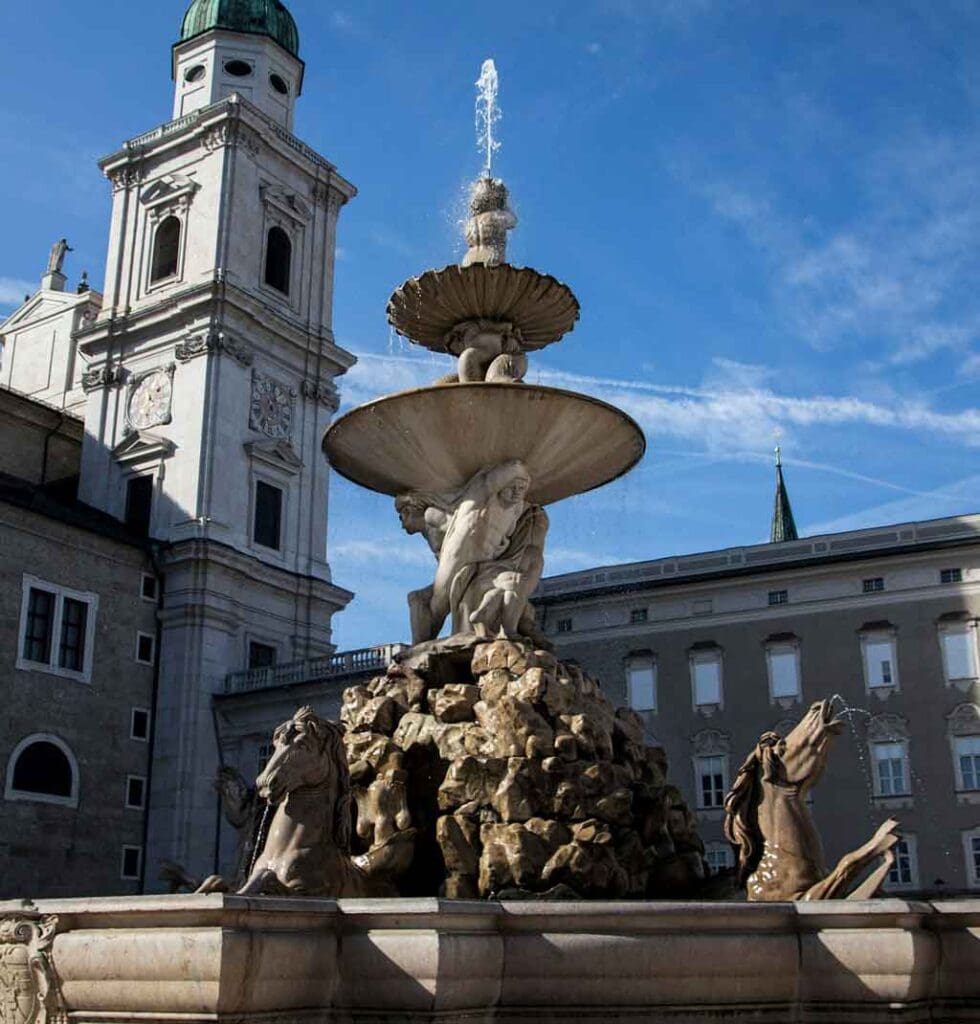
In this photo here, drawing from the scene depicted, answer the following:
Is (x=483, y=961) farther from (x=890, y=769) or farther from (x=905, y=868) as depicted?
(x=890, y=769)

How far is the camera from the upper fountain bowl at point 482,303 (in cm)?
1170

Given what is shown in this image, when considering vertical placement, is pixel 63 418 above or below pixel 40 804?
above

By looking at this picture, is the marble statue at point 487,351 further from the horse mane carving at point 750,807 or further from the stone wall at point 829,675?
the stone wall at point 829,675

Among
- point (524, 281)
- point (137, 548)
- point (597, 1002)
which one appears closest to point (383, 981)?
point (597, 1002)

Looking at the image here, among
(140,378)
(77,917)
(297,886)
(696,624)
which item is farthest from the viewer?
(140,378)

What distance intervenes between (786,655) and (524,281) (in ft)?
79.1

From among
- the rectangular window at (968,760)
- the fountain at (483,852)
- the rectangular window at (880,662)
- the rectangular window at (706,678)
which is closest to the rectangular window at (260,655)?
the rectangular window at (706,678)

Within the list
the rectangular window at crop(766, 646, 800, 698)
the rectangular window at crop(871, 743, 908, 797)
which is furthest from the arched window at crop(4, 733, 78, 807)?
the rectangular window at crop(871, 743, 908, 797)

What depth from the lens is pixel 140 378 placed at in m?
41.9

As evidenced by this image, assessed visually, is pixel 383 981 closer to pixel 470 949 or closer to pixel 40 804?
pixel 470 949

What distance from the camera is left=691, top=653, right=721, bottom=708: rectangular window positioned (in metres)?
34.5

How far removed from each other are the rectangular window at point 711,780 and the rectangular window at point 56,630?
16405 millimetres

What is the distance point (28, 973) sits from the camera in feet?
19.5

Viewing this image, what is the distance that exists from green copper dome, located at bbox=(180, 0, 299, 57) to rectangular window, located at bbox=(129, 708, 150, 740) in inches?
977
